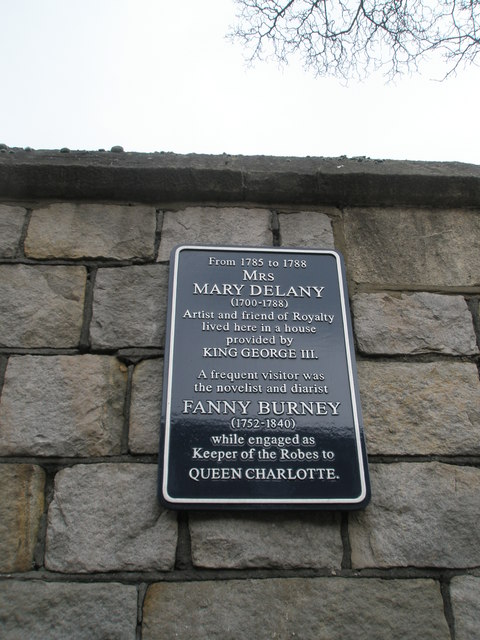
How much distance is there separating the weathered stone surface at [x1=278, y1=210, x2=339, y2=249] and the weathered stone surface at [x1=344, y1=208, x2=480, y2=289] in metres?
0.10

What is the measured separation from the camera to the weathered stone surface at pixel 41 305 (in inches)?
86.4

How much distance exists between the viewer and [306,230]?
2.55 meters

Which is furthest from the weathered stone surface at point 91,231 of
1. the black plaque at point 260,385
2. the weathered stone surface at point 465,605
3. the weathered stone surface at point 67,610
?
the weathered stone surface at point 465,605

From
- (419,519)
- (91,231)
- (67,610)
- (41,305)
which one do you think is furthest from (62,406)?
(419,519)

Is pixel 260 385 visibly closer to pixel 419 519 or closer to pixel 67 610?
pixel 419 519

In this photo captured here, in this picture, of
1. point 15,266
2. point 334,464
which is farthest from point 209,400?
point 15,266

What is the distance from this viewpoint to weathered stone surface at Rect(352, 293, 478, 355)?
2.26 metres

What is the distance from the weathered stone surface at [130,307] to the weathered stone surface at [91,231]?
0.11 meters

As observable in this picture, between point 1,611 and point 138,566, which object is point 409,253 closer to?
point 138,566

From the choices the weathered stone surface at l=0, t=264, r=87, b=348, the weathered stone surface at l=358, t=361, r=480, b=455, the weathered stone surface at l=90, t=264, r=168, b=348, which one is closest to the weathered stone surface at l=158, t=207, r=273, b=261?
the weathered stone surface at l=90, t=264, r=168, b=348

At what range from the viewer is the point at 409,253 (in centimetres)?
251

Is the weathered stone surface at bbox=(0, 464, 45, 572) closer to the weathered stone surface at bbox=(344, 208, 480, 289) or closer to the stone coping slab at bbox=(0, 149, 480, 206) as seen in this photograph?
the stone coping slab at bbox=(0, 149, 480, 206)

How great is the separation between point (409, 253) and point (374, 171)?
449mm

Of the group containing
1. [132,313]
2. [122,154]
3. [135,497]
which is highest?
[122,154]
